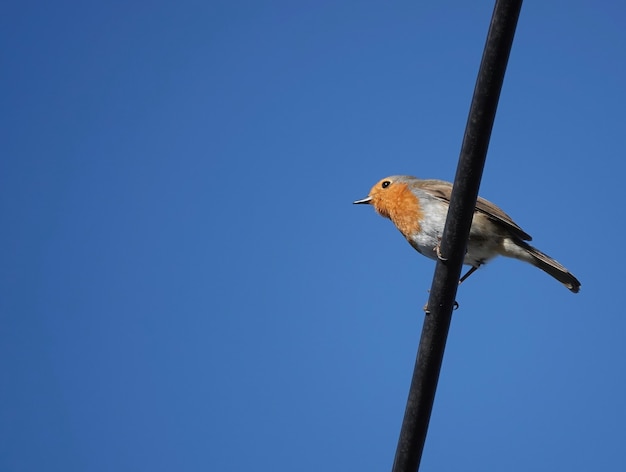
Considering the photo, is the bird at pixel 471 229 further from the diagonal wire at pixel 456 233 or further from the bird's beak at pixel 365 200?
the diagonal wire at pixel 456 233

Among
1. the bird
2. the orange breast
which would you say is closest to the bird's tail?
the bird

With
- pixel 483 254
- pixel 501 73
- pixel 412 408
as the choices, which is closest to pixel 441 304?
pixel 412 408

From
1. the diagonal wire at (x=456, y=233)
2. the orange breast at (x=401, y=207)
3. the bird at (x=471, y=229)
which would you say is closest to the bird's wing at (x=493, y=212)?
the bird at (x=471, y=229)

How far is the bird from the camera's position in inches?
205

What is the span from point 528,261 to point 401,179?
141 cm

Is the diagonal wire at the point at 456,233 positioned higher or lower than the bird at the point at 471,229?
lower

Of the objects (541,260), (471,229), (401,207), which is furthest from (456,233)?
(401,207)

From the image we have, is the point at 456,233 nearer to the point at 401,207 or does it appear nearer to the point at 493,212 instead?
the point at 493,212

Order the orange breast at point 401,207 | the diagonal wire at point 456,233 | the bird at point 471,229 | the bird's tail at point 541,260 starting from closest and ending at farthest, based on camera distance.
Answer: the diagonal wire at point 456,233 → the bird's tail at point 541,260 → the bird at point 471,229 → the orange breast at point 401,207

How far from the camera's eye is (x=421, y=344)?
302 cm

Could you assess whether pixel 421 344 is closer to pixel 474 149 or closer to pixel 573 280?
pixel 474 149

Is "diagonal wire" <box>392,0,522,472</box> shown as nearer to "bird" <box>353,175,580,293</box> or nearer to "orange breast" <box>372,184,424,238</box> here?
"bird" <box>353,175,580,293</box>

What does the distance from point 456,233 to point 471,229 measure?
264 centimetres

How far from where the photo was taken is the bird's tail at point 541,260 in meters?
4.98
